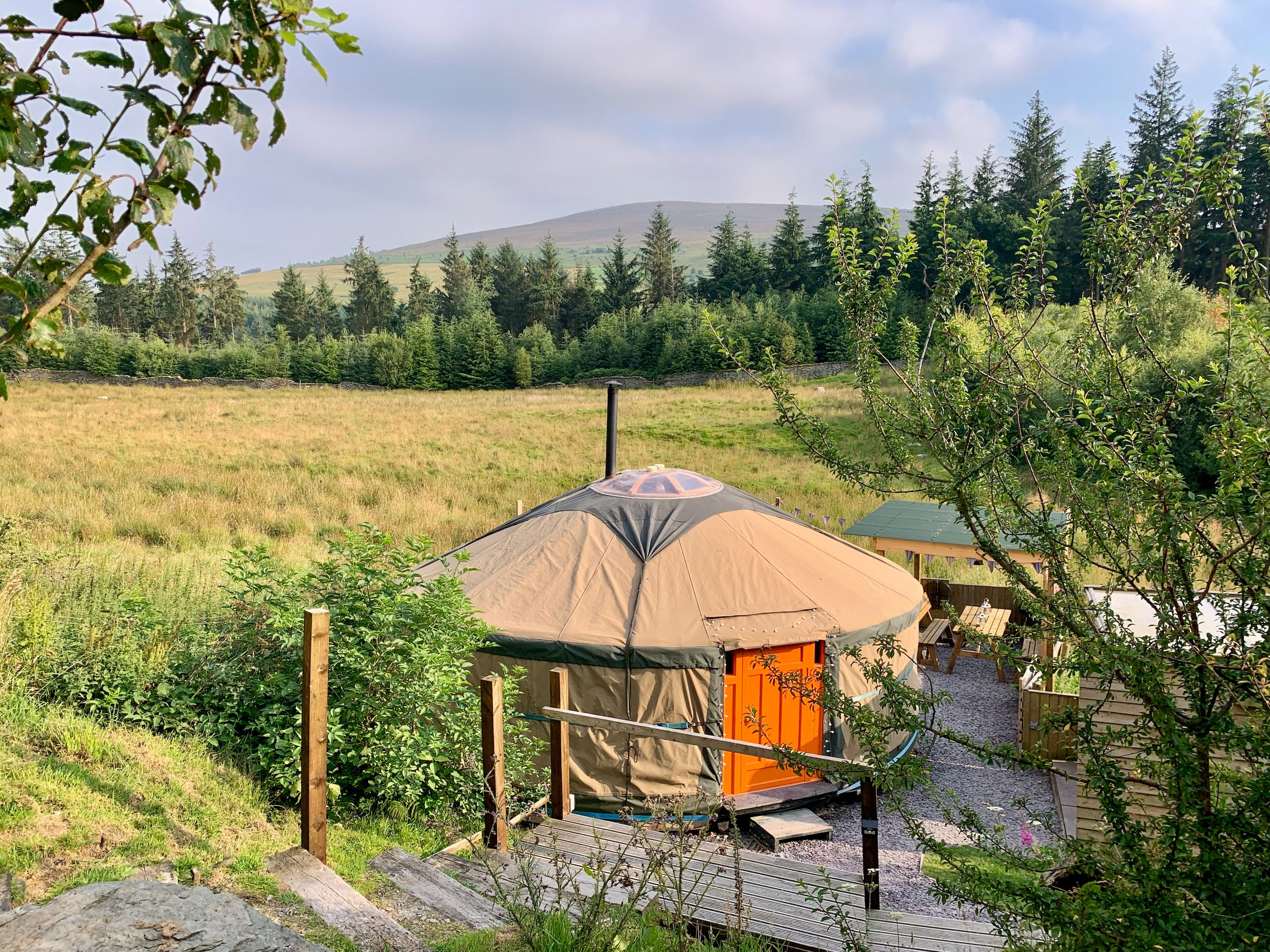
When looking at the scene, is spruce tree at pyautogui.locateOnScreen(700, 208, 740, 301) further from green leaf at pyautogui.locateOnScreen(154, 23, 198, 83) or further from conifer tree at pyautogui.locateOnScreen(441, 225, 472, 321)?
green leaf at pyautogui.locateOnScreen(154, 23, 198, 83)

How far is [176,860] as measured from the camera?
3811 mm

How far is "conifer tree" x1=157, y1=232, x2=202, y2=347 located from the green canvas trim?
61.0 metres

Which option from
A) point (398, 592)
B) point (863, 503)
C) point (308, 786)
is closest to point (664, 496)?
point (398, 592)

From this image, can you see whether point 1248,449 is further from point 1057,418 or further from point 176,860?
point 176,860

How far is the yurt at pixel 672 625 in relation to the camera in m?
7.23

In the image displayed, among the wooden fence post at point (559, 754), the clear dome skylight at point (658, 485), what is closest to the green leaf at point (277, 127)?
the wooden fence post at point (559, 754)

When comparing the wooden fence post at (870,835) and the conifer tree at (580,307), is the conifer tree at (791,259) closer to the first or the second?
the conifer tree at (580,307)

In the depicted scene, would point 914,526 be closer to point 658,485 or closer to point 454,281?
point 658,485

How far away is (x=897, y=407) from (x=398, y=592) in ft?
12.1

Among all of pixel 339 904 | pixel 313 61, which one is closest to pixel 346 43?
pixel 313 61

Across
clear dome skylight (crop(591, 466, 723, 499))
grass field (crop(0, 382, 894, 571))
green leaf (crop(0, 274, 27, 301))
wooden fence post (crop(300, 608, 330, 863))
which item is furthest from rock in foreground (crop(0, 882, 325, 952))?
clear dome skylight (crop(591, 466, 723, 499))

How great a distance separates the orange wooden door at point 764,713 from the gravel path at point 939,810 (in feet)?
1.88

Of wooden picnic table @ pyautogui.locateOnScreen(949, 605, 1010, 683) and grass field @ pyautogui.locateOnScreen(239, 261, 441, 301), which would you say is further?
grass field @ pyautogui.locateOnScreen(239, 261, 441, 301)

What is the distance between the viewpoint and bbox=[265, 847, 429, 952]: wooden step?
3193 mm
